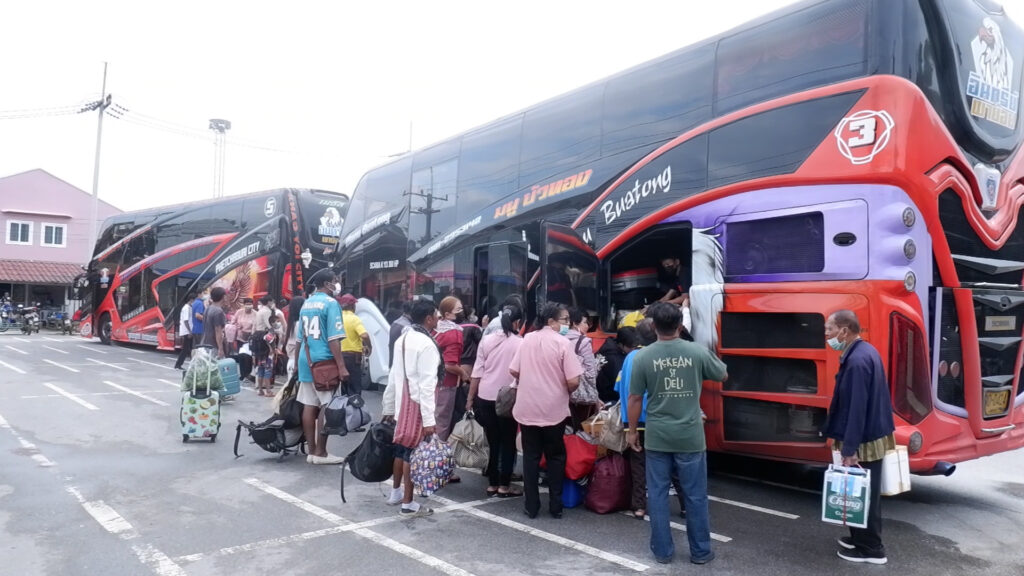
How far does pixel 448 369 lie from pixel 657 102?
3113mm

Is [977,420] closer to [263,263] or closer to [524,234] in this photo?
[524,234]

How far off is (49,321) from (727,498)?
36643mm

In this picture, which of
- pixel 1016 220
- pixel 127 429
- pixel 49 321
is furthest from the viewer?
pixel 49 321

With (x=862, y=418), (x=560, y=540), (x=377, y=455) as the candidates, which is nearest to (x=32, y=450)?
(x=377, y=455)

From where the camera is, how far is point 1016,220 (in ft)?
18.7

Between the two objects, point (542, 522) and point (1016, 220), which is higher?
point (1016, 220)

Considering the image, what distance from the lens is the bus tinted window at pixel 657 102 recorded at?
603 centimetres

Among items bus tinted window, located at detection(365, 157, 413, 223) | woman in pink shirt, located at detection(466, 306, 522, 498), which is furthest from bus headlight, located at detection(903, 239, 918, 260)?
bus tinted window, located at detection(365, 157, 413, 223)

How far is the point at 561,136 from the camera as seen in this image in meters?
7.45

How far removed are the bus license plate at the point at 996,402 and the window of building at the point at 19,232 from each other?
138 feet

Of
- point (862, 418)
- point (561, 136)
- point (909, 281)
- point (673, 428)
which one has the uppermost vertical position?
point (561, 136)

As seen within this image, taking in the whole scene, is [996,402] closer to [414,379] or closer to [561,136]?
[414,379]

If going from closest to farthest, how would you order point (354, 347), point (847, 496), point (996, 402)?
1. point (847, 496)
2. point (996, 402)
3. point (354, 347)

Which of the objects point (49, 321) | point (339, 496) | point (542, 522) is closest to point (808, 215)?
point (542, 522)
